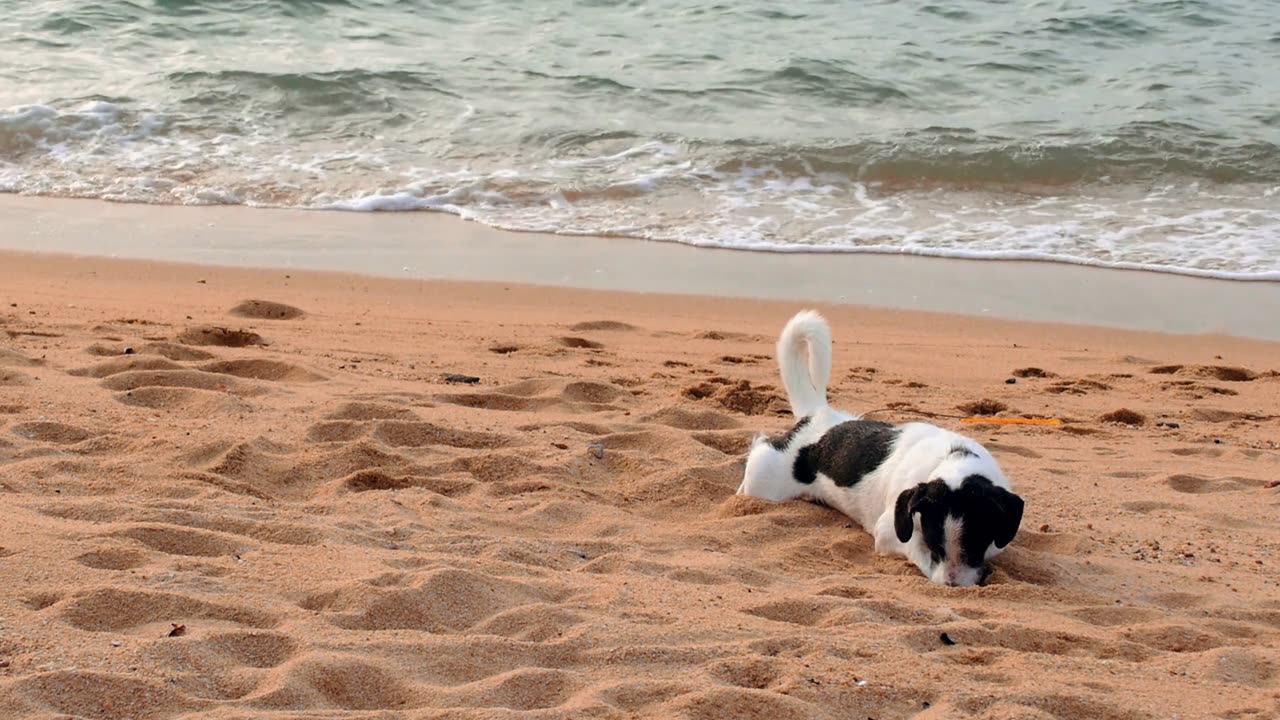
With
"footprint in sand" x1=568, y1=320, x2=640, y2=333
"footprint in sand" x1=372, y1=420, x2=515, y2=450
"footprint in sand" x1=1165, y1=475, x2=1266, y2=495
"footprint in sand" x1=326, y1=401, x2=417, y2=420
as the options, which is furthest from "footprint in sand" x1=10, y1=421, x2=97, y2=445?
"footprint in sand" x1=1165, y1=475, x2=1266, y2=495

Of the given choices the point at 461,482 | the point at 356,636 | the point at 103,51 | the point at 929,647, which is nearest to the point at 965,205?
the point at 461,482

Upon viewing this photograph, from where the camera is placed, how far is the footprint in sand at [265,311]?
303 inches

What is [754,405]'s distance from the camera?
21.1 ft

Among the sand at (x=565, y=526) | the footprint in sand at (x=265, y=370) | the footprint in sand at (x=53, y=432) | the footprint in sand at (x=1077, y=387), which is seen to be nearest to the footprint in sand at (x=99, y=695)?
the sand at (x=565, y=526)

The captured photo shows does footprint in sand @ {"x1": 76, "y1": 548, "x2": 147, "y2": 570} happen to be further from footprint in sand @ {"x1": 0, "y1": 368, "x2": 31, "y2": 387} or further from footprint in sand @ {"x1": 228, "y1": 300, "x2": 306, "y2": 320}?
footprint in sand @ {"x1": 228, "y1": 300, "x2": 306, "y2": 320}

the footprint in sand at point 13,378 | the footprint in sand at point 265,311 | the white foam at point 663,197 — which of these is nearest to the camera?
the footprint in sand at point 13,378

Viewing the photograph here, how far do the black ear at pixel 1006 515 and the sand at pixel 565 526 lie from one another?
0.53 ft

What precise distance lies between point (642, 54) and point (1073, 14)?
6.31 metres

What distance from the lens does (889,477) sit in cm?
474

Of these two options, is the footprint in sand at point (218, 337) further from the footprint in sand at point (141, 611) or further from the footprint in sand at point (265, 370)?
the footprint in sand at point (141, 611)

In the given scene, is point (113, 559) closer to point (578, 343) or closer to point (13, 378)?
point (13, 378)

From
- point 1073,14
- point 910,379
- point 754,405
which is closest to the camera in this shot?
point 754,405

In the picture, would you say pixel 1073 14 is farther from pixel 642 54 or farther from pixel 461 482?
pixel 461 482

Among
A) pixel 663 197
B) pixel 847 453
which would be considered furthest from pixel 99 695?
pixel 663 197
